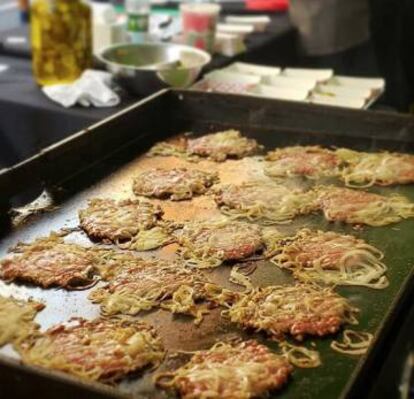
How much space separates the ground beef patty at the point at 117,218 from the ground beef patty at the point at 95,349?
20.4 inches

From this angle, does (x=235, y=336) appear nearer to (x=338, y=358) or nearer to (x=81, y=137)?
(x=338, y=358)

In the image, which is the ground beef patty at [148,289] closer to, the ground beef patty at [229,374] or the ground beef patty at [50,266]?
the ground beef patty at [50,266]

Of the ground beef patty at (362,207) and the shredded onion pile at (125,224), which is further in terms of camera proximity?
the ground beef patty at (362,207)

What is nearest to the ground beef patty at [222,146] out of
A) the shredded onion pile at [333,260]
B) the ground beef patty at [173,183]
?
the ground beef patty at [173,183]

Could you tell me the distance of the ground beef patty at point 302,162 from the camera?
2.77 metres

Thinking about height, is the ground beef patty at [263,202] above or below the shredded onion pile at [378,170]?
below

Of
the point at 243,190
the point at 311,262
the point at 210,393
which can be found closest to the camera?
the point at 210,393

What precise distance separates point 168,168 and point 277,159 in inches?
16.9

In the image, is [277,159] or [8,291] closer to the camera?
[8,291]

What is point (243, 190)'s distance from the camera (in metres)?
2.59

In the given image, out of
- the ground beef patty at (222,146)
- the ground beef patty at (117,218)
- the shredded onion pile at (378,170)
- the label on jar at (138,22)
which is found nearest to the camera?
the ground beef patty at (117,218)

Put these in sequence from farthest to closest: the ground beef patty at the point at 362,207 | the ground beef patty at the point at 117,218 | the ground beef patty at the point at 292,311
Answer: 1. the ground beef patty at the point at 362,207
2. the ground beef patty at the point at 117,218
3. the ground beef patty at the point at 292,311

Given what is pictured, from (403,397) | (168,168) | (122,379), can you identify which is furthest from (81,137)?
(403,397)

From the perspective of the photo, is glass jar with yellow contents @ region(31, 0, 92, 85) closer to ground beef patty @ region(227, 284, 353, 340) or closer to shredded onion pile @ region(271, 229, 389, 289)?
shredded onion pile @ region(271, 229, 389, 289)
